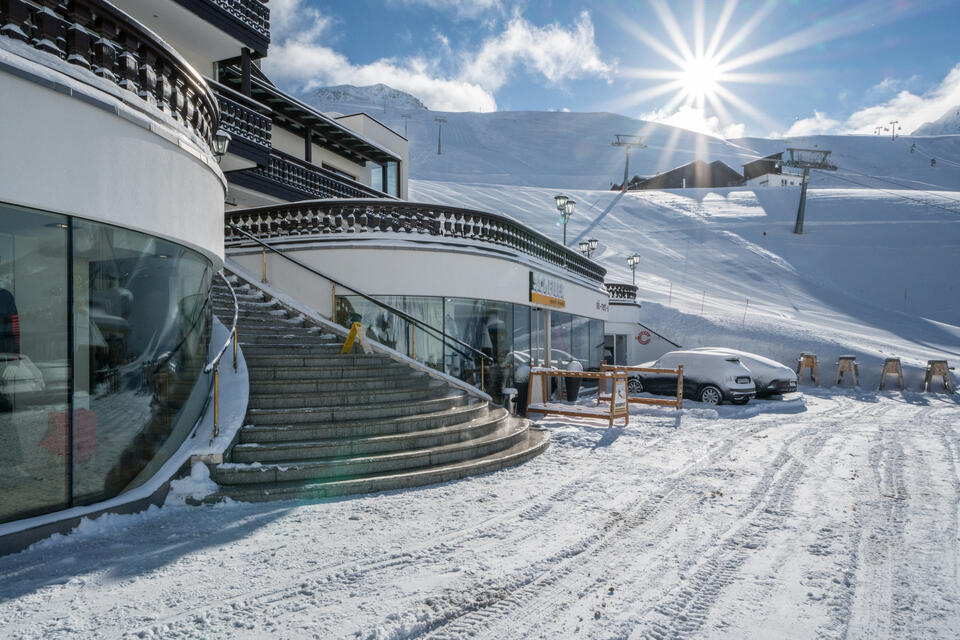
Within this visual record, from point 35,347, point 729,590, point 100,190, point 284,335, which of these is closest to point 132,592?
point 35,347

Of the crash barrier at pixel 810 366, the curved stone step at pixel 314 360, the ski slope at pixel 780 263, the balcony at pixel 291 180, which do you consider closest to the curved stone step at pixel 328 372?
the curved stone step at pixel 314 360

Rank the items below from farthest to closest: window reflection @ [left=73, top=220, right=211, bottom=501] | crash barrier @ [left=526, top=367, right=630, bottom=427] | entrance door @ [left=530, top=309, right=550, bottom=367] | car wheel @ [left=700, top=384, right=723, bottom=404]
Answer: car wheel @ [left=700, top=384, right=723, bottom=404] → entrance door @ [left=530, top=309, right=550, bottom=367] → crash barrier @ [left=526, top=367, right=630, bottom=427] → window reflection @ [left=73, top=220, right=211, bottom=501]

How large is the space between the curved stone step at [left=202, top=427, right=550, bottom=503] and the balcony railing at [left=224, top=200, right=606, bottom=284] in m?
7.09

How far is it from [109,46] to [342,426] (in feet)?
17.0

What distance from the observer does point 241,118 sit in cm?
1521

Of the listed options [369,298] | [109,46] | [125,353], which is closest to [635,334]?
[369,298]

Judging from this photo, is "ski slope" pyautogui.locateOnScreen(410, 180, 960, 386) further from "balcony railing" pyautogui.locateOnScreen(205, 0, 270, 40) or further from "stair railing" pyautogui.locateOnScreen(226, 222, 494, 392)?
"balcony railing" pyautogui.locateOnScreen(205, 0, 270, 40)

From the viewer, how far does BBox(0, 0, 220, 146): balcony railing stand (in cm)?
518

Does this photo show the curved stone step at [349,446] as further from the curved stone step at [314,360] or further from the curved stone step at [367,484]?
the curved stone step at [314,360]

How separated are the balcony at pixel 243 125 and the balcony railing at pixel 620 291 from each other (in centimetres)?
1886

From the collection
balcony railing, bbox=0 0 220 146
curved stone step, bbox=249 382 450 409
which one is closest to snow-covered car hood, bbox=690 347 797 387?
curved stone step, bbox=249 382 450 409

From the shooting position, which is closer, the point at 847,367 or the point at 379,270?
the point at 379,270

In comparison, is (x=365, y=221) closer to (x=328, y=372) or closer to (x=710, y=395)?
(x=328, y=372)

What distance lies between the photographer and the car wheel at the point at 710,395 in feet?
58.1
